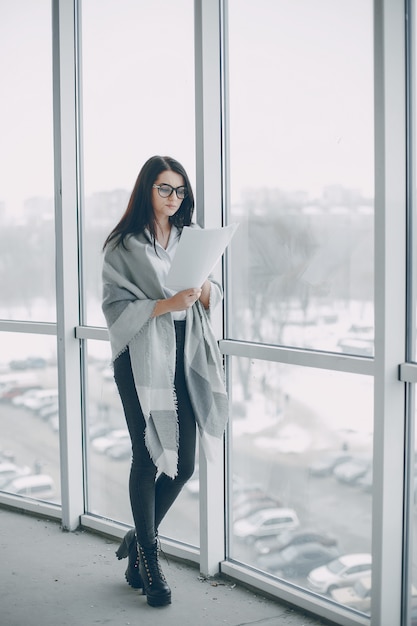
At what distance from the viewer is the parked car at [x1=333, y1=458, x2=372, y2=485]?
226 centimetres

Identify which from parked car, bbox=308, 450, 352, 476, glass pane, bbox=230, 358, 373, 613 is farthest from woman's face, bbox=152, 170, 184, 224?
parked car, bbox=308, 450, 352, 476

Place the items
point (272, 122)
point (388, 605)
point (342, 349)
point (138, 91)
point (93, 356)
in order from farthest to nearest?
point (93, 356) → point (138, 91) → point (272, 122) → point (342, 349) → point (388, 605)

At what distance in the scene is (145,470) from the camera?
2502 millimetres

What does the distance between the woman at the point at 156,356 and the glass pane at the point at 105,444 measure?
0.55 metres

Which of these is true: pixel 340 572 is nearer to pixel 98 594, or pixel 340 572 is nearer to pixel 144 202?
pixel 98 594

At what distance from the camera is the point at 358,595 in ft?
7.61

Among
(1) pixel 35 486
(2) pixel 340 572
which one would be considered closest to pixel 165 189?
(2) pixel 340 572

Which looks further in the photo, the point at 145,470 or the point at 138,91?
the point at 138,91

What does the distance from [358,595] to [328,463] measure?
42 cm

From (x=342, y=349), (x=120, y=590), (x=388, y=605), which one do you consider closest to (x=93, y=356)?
(x=120, y=590)

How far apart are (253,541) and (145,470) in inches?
20.9

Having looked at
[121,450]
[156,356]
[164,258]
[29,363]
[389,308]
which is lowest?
[121,450]

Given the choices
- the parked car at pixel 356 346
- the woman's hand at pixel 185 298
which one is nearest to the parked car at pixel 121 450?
the woman's hand at pixel 185 298

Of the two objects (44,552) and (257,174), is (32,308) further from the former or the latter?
(257,174)
